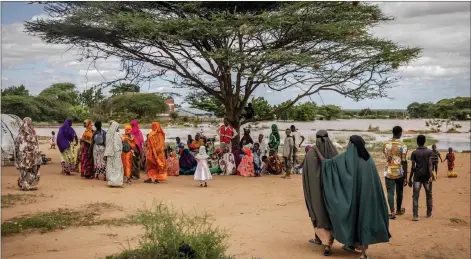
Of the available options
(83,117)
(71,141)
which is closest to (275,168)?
(71,141)

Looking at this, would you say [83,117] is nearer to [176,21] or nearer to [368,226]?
[176,21]

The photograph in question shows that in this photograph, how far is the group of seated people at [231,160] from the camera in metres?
13.4

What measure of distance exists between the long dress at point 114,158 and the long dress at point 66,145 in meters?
1.87

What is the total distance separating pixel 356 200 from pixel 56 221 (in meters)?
4.49

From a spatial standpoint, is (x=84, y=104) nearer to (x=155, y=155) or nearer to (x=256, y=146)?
(x=155, y=155)

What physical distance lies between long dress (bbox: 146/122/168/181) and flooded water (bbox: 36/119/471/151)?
24.6 ft

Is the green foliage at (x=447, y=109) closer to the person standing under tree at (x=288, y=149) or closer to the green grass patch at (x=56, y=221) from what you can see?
the person standing under tree at (x=288, y=149)

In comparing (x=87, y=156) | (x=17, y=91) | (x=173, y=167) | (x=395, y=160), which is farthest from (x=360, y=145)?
(x=17, y=91)

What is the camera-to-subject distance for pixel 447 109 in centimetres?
3450

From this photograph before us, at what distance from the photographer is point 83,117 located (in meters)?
16.2

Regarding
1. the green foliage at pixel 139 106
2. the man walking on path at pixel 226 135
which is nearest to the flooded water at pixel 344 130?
the green foliage at pixel 139 106

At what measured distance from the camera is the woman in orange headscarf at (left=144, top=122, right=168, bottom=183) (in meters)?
11.8

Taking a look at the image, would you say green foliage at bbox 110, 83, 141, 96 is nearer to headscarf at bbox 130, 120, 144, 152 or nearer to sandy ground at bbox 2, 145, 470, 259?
sandy ground at bbox 2, 145, 470, 259

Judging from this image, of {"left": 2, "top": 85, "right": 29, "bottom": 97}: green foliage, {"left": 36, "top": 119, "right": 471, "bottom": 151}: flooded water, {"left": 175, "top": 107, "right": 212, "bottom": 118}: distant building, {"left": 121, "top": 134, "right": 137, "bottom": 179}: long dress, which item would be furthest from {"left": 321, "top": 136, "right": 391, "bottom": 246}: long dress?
{"left": 36, "top": 119, "right": 471, "bottom": 151}: flooded water
